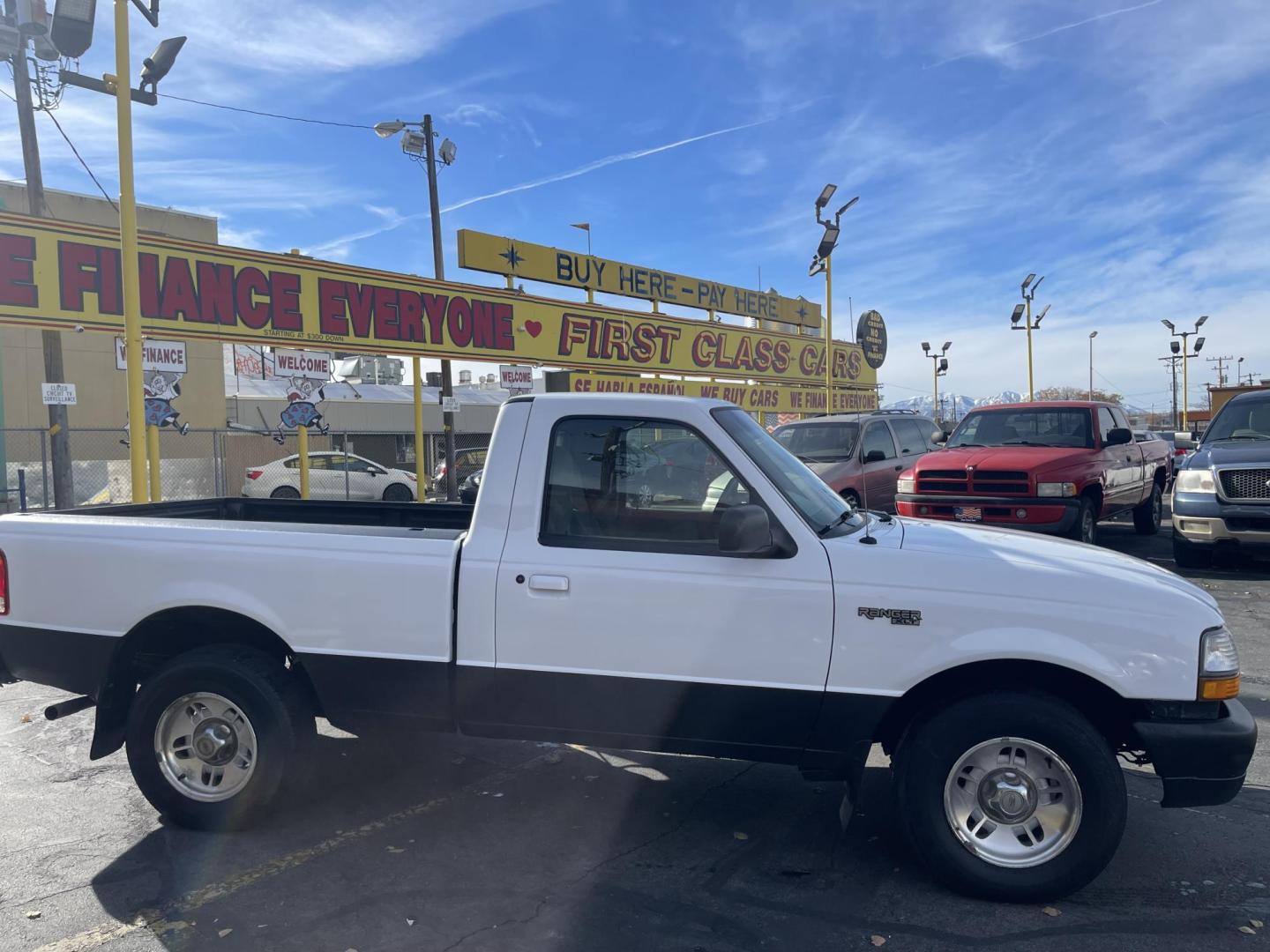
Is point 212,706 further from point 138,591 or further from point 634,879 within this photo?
point 634,879

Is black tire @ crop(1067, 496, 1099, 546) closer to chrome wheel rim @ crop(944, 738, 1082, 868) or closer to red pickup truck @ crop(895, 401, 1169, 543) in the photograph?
red pickup truck @ crop(895, 401, 1169, 543)

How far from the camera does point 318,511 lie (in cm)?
595

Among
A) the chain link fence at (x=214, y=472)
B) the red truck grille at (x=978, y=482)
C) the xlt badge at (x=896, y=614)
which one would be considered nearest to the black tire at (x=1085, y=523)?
the red truck grille at (x=978, y=482)

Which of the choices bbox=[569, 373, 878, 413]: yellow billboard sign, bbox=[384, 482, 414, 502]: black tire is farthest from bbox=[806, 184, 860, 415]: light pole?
bbox=[384, 482, 414, 502]: black tire

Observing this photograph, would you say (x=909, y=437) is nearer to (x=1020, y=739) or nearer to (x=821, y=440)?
(x=821, y=440)

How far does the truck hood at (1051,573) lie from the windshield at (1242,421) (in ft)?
26.6

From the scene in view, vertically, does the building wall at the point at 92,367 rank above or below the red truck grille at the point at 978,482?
above

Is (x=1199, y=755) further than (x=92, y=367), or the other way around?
(x=92, y=367)

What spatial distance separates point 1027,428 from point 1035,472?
1.73 meters

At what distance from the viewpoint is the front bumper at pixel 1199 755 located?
132 inches

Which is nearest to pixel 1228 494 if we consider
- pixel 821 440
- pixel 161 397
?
pixel 821 440

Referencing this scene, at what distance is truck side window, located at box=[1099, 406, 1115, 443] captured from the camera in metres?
11.5

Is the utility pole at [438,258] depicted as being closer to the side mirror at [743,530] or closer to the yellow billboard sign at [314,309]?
the yellow billboard sign at [314,309]

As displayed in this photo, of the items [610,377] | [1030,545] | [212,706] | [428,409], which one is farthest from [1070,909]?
[428,409]
